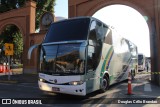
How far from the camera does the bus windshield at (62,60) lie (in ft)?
33.3

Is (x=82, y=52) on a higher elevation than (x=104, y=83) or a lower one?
higher

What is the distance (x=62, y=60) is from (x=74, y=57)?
1.88 ft

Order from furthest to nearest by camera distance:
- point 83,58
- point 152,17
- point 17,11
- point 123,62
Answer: point 17,11, point 152,17, point 123,62, point 83,58

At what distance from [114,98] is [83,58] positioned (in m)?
2.48

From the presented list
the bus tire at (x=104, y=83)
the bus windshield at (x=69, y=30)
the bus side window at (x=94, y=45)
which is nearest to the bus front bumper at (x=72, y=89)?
the bus side window at (x=94, y=45)

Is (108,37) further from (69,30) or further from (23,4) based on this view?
Answer: (23,4)

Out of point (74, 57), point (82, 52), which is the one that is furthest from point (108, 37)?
point (74, 57)

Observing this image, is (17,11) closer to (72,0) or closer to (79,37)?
(72,0)

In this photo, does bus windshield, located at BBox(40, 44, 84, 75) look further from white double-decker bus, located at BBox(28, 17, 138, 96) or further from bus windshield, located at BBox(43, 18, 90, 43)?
bus windshield, located at BBox(43, 18, 90, 43)

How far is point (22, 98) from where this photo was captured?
1062 cm

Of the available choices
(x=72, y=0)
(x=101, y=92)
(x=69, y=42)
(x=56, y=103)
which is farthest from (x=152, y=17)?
(x=56, y=103)

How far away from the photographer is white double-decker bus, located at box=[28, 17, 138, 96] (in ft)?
33.1

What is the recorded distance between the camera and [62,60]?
10383mm

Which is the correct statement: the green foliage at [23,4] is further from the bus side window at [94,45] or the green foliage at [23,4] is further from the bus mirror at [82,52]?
the bus mirror at [82,52]
